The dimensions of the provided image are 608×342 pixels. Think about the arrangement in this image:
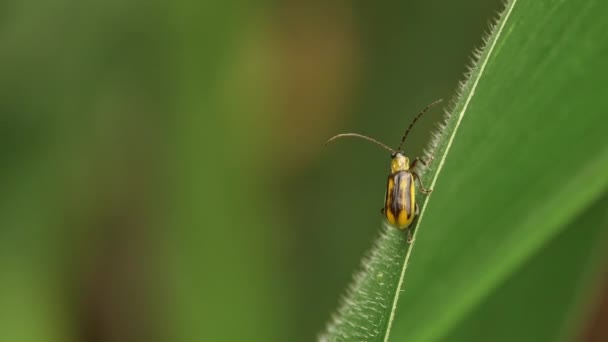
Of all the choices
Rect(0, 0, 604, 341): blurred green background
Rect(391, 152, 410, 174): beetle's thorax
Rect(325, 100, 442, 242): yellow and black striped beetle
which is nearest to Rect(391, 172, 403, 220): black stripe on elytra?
Rect(325, 100, 442, 242): yellow and black striped beetle

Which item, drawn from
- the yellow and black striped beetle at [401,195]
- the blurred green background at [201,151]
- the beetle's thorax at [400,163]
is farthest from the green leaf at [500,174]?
the blurred green background at [201,151]

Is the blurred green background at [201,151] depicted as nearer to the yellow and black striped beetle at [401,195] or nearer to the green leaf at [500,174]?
the yellow and black striped beetle at [401,195]

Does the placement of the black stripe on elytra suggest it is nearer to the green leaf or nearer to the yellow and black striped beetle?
the yellow and black striped beetle

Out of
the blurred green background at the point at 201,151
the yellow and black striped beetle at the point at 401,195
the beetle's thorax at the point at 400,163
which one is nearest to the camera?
the yellow and black striped beetle at the point at 401,195

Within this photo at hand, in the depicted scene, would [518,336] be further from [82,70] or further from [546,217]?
[82,70]

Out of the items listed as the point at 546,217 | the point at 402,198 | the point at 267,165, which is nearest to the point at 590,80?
the point at 546,217

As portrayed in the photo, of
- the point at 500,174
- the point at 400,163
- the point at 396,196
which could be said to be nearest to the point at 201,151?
the point at 400,163

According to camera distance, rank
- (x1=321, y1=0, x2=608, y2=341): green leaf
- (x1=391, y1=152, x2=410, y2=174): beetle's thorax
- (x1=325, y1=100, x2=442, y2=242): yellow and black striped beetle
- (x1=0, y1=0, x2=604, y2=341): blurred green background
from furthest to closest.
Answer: (x1=0, y1=0, x2=604, y2=341): blurred green background < (x1=391, y1=152, x2=410, y2=174): beetle's thorax < (x1=325, y1=100, x2=442, y2=242): yellow and black striped beetle < (x1=321, y1=0, x2=608, y2=341): green leaf
